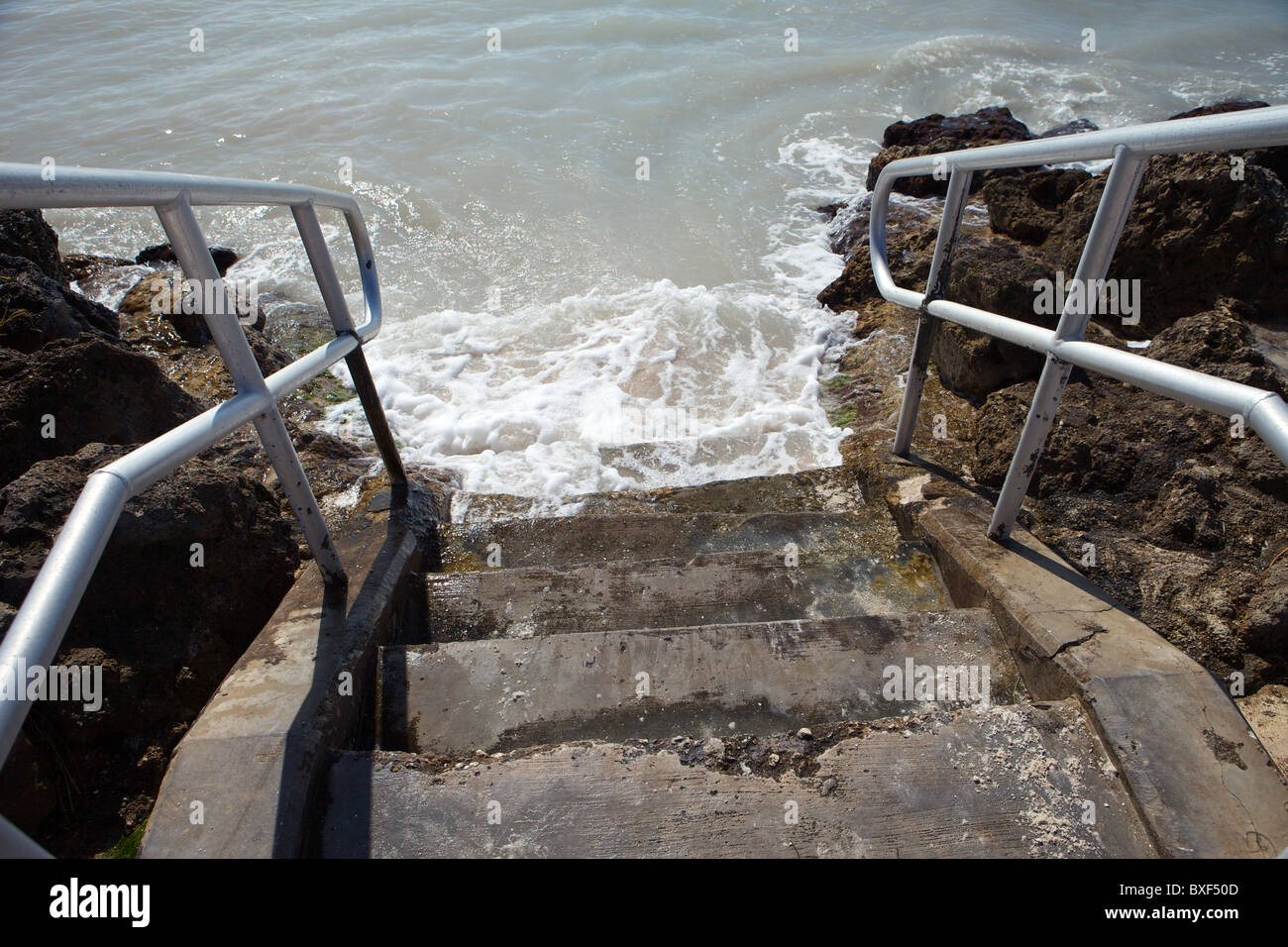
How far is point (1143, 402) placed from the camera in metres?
3.44

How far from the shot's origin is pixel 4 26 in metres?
18.0

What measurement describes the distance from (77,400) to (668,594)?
93.4 inches

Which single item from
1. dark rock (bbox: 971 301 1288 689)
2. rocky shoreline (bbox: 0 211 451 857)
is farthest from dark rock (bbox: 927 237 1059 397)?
rocky shoreline (bbox: 0 211 451 857)

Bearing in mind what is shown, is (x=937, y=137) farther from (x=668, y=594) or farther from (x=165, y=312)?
(x=668, y=594)

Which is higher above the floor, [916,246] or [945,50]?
[945,50]

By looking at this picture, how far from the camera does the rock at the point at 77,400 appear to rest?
258cm

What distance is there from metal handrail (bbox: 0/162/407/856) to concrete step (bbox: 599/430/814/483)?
2.21 meters

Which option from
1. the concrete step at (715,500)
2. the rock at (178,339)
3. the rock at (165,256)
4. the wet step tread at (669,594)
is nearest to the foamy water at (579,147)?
the rock at (165,256)

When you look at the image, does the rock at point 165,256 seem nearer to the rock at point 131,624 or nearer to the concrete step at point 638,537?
the concrete step at point 638,537

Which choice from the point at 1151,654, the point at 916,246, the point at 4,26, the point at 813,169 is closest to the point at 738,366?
the point at 916,246

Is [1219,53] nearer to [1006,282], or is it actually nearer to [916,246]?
[916,246]

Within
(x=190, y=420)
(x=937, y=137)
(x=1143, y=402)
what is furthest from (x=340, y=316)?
(x=937, y=137)

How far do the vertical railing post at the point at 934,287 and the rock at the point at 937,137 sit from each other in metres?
6.39
